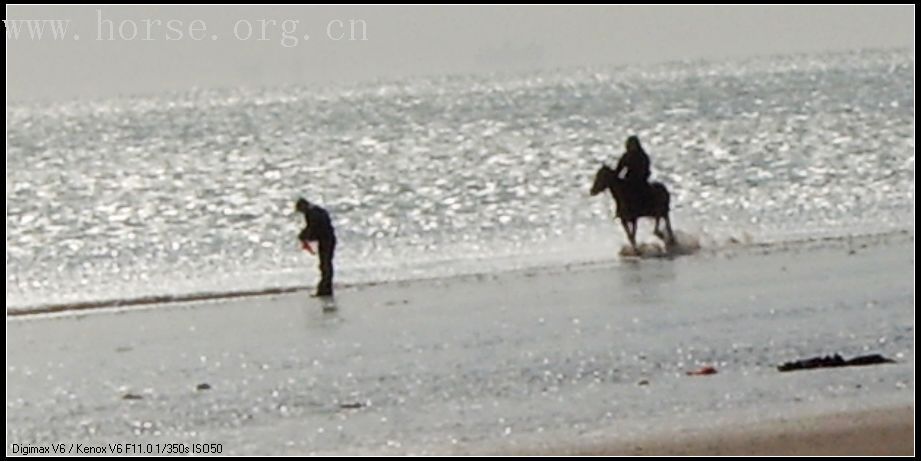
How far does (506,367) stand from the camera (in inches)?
655

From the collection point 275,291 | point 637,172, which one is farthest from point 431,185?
point 275,291

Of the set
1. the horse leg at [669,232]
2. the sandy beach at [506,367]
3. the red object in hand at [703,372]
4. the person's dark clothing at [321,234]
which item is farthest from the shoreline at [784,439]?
the horse leg at [669,232]

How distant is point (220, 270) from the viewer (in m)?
33.5

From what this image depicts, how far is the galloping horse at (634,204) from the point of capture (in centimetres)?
2727

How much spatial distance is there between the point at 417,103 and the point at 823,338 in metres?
126

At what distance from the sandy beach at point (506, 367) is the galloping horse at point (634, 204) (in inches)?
115

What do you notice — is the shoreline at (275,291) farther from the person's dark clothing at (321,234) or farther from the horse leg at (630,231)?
the person's dark clothing at (321,234)

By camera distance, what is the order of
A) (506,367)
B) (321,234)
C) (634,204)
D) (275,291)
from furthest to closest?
1. (634,204)
2. (275,291)
3. (321,234)
4. (506,367)

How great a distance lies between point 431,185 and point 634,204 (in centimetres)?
2904

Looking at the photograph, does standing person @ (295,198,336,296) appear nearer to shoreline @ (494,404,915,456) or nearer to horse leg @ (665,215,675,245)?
horse leg @ (665,215,675,245)

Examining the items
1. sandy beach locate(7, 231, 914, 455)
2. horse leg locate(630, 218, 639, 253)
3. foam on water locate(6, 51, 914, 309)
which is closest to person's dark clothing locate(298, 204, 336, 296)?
sandy beach locate(7, 231, 914, 455)

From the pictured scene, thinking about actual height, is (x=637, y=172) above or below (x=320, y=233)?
above

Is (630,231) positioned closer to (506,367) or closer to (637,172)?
(637,172)

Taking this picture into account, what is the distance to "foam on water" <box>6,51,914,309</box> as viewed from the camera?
3369 centimetres
